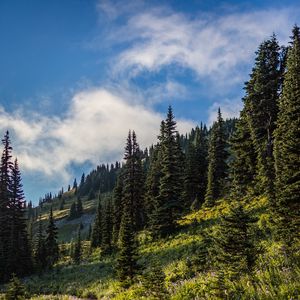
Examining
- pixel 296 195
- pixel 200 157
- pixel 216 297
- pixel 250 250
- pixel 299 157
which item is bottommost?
pixel 216 297

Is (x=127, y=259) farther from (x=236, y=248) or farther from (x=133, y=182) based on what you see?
(x=133, y=182)

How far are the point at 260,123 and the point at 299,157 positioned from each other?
25.5m

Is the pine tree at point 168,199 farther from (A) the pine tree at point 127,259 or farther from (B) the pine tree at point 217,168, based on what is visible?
(A) the pine tree at point 127,259

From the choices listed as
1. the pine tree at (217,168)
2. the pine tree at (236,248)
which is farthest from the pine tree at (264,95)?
the pine tree at (236,248)

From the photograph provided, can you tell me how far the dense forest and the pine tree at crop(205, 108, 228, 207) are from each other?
0.60 ft

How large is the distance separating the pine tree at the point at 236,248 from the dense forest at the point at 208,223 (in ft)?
0.12

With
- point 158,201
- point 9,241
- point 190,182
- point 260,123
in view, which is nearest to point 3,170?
point 9,241

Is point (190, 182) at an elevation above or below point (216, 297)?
above

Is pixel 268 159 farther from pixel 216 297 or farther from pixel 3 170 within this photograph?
pixel 3 170

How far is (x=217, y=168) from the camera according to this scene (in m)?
58.8

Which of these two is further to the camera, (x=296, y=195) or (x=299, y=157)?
(x=299, y=157)

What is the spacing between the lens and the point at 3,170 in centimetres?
5834

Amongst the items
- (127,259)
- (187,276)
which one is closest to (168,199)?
(127,259)

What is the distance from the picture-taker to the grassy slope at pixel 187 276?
1173 cm
